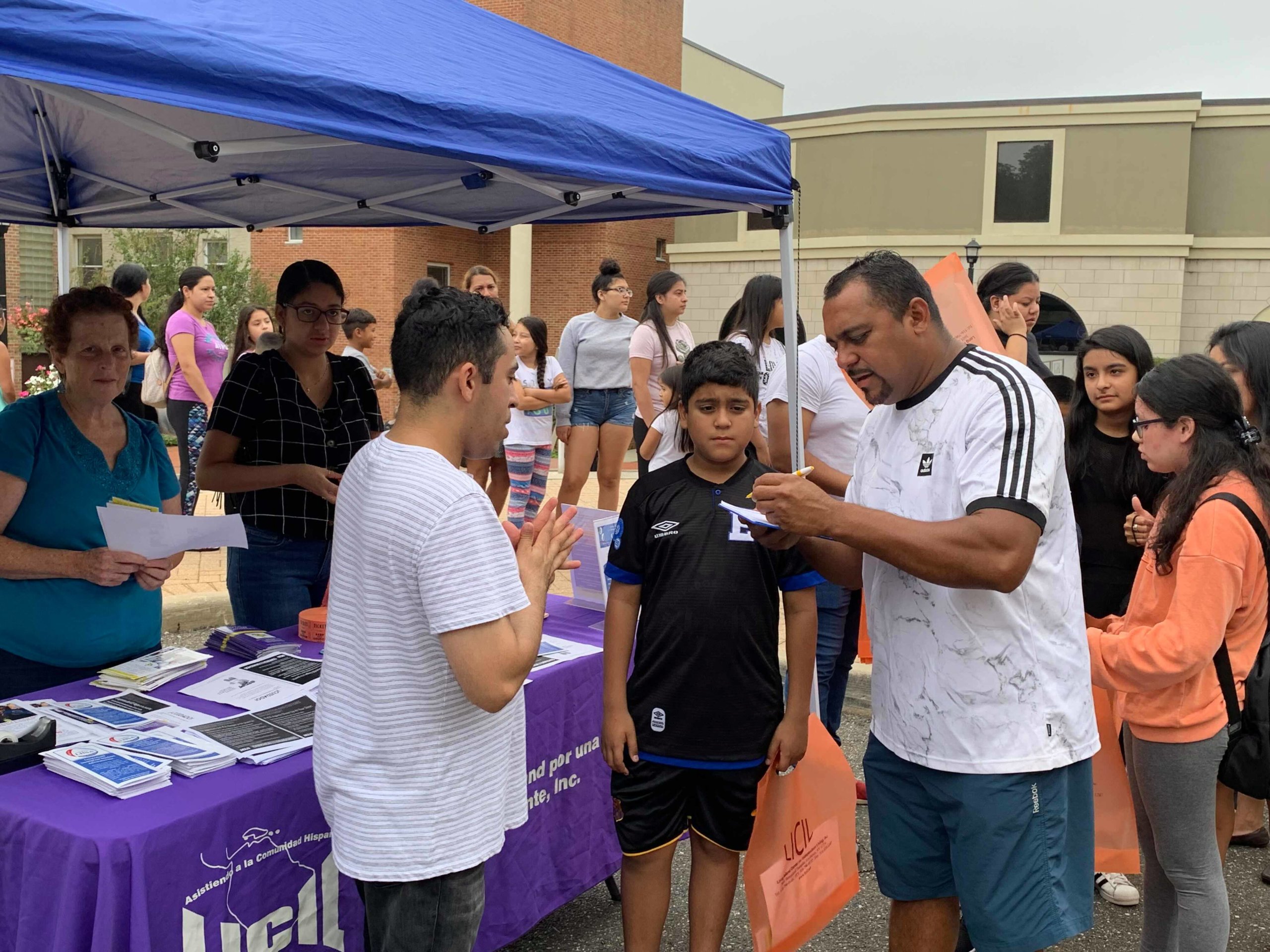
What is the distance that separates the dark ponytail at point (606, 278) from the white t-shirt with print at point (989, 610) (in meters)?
5.42

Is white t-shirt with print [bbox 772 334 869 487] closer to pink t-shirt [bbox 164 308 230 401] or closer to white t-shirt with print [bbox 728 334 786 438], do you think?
white t-shirt with print [bbox 728 334 786 438]

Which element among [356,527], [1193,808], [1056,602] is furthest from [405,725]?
[1193,808]

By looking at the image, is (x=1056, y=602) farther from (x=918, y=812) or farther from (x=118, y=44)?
(x=118, y=44)

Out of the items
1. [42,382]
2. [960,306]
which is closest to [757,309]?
[960,306]

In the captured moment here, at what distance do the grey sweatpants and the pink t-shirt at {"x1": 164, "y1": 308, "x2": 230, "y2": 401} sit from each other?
21.5ft

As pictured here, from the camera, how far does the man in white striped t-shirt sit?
5.53 ft

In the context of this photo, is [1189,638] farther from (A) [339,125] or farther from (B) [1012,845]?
(A) [339,125]

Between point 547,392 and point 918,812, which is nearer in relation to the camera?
A: point 918,812

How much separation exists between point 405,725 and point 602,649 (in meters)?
1.28

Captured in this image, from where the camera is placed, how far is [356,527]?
1.79m

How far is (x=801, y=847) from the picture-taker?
266 centimetres

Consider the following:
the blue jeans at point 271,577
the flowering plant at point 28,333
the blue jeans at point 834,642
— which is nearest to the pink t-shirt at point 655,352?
the blue jeans at point 834,642

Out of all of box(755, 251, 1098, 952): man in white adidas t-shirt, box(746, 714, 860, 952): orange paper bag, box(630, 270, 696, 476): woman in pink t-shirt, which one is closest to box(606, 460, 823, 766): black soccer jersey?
box(746, 714, 860, 952): orange paper bag

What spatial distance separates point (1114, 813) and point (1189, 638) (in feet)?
2.30
